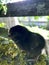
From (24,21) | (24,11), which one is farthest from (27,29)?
(24,11)

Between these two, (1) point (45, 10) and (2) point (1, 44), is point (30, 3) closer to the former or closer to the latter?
(1) point (45, 10)

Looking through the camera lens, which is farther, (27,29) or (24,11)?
(27,29)

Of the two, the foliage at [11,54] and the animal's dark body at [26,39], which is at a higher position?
the animal's dark body at [26,39]

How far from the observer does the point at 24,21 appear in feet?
5.76

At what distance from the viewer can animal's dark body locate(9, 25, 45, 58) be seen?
68.1 inches

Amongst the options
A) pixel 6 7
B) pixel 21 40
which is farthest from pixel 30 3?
pixel 21 40

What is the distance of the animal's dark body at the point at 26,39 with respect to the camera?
173 cm

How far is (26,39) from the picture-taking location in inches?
68.6

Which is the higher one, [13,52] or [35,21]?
[35,21]

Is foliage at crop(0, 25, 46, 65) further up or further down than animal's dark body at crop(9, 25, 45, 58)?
further down

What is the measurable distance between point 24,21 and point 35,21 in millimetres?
79

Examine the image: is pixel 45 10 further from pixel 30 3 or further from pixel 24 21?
pixel 24 21

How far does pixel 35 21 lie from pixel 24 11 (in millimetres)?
183

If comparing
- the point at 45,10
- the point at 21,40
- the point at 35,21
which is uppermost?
the point at 45,10
